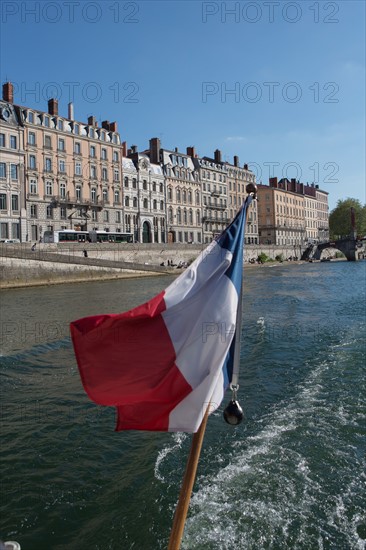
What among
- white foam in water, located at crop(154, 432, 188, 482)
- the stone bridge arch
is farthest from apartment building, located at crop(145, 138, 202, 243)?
white foam in water, located at crop(154, 432, 188, 482)

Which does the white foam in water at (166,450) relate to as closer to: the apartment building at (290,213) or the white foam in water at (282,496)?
the white foam in water at (282,496)

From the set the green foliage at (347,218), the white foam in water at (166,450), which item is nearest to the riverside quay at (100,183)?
the green foliage at (347,218)

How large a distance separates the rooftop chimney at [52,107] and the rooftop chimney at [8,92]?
456cm

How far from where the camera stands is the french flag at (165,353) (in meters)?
2.88

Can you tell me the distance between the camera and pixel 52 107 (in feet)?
173

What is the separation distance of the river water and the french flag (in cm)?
227

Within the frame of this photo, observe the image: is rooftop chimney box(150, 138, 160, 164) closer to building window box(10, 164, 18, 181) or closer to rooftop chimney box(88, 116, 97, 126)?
rooftop chimney box(88, 116, 97, 126)

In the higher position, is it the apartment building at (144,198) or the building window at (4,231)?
the apartment building at (144,198)

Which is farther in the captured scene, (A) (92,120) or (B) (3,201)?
(A) (92,120)

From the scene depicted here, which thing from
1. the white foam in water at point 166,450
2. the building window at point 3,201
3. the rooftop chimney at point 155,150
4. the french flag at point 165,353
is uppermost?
the rooftop chimney at point 155,150

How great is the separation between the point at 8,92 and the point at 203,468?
172ft

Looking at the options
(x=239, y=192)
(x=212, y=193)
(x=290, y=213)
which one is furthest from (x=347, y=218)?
(x=212, y=193)

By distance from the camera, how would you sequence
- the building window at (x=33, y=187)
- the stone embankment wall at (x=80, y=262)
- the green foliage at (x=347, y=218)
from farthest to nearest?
the green foliage at (x=347, y=218), the building window at (x=33, y=187), the stone embankment wall at (x=80, y=262)

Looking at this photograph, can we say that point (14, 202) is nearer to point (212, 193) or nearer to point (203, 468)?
point (212, 193)
